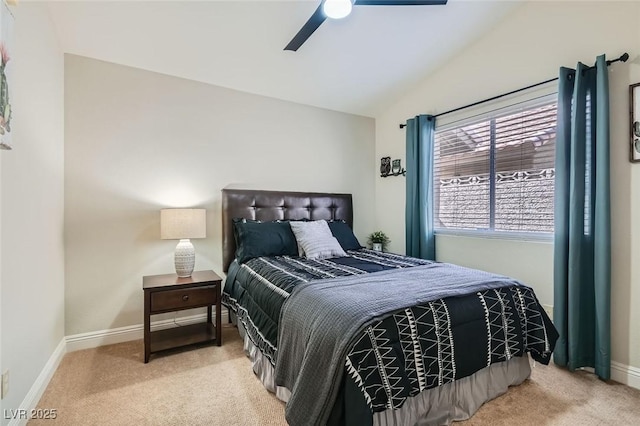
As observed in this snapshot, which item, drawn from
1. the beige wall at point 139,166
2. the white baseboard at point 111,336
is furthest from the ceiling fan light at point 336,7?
the white baseboard at point 111,336

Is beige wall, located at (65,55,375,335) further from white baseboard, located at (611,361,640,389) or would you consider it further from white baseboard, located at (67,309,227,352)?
white baseboard, located at (611,361,640,389)

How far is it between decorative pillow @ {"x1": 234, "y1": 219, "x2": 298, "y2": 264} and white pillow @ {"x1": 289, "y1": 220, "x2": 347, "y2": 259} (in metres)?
0.08

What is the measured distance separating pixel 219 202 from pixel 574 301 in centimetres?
321

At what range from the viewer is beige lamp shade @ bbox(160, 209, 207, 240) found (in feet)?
8.65

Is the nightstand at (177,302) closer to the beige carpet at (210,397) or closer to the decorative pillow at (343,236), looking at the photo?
the beige carpet at (210,397)

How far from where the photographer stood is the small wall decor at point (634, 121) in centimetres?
210

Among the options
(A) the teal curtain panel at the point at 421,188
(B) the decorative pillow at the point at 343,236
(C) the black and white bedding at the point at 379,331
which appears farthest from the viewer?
(A) the teal curtain panel at the point at 421,188

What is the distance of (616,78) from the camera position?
7.27 feet

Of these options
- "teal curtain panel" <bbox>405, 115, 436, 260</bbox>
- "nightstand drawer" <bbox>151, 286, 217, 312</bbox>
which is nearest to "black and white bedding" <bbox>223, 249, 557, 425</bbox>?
"nightstand drawer" <bbox>151, 286, 217, 312</bbox>

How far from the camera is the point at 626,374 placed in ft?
7.00

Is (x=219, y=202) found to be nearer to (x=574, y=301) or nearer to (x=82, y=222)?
(x=82, y=222)

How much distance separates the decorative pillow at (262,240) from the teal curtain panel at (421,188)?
1453 mm

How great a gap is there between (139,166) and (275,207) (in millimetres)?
1403

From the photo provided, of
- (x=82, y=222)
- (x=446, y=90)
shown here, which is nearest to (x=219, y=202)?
(x=82, y=222)
